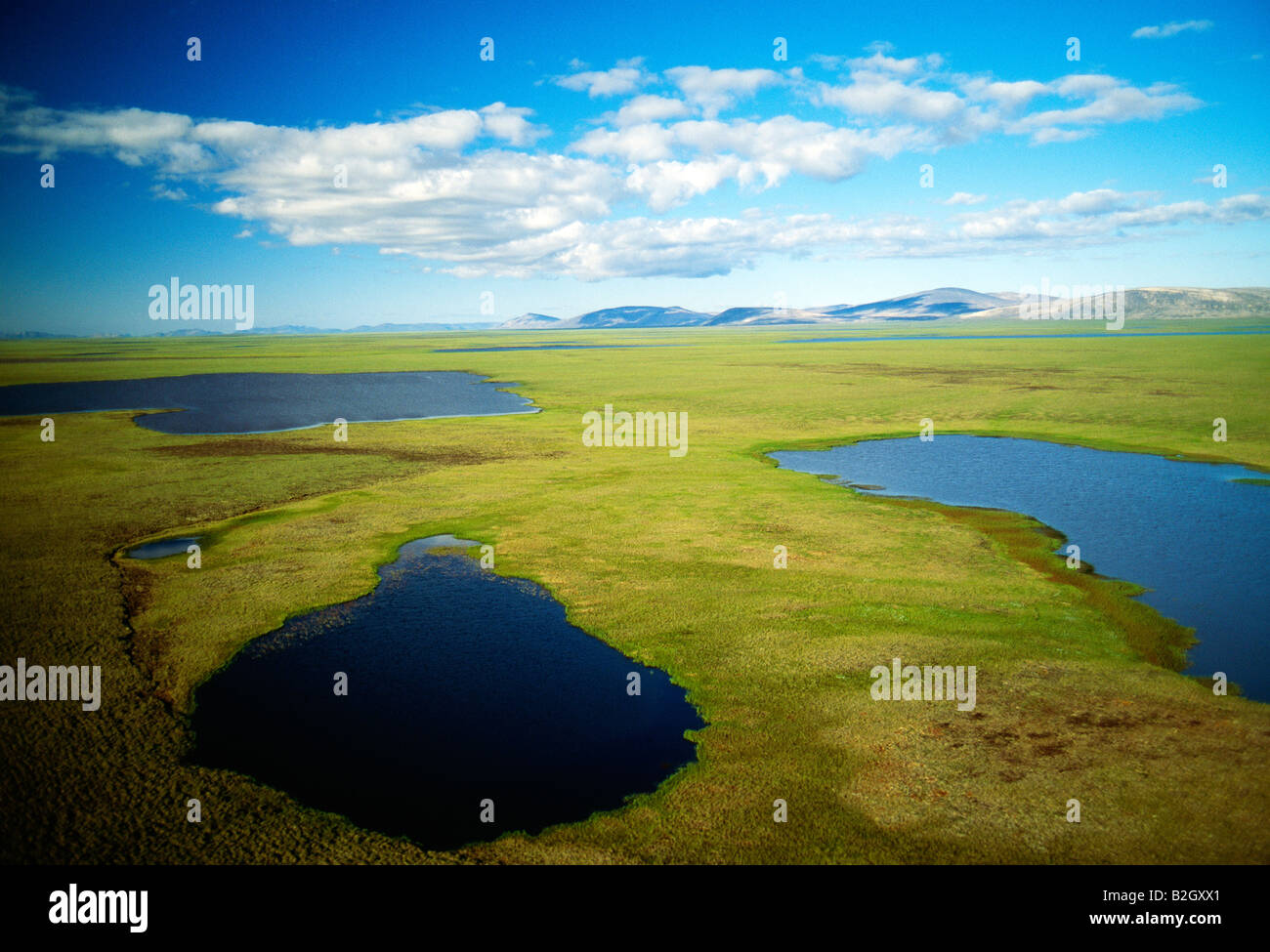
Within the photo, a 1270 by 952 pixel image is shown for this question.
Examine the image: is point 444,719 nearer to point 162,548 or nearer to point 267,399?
point 162,548

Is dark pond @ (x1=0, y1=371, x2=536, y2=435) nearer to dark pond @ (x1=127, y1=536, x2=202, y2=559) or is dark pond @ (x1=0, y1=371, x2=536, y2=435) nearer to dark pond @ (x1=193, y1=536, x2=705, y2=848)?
dark pond @ (x1=127, y1=536, x2=202, y2=559)

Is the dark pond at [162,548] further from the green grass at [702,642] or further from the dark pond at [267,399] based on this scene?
the dark pond at [267,399]

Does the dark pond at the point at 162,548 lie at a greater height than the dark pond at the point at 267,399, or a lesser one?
lesser

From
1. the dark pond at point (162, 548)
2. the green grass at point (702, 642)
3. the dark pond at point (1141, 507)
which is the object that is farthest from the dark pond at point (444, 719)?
the dark pond at point (1141, 507)

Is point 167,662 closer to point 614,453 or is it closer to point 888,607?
point 888,607

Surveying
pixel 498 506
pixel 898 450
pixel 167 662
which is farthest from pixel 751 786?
pixel 898 450

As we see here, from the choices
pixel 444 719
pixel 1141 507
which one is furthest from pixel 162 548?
pixel 1141 507
